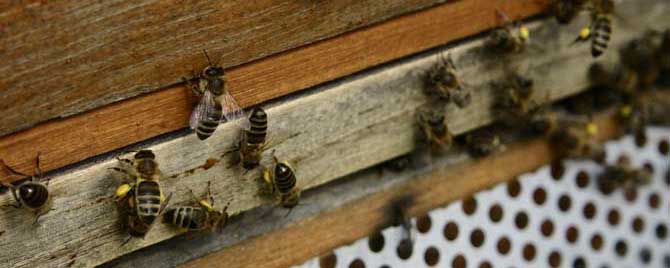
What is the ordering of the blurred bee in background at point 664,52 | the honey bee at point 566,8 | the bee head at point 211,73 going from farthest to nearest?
the blurred bee in background at point 664,52 → the honey bee at point 566,8 → the bee head at point 211,73

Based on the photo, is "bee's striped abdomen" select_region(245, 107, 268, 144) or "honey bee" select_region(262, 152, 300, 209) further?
"honey bee" select_region(262, 152, 300, 209)

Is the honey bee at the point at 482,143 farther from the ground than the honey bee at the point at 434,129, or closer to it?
farther from the ground

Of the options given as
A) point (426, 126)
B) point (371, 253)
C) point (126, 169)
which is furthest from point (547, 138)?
point (126, 169)

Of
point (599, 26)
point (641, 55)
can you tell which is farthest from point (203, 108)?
point (641, 55)

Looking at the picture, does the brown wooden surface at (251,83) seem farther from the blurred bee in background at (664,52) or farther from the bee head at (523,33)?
the blurred bee in background at (664,52)

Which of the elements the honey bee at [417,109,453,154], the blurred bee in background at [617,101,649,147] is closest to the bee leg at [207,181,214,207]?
the honey bee at [417,109,453,154]

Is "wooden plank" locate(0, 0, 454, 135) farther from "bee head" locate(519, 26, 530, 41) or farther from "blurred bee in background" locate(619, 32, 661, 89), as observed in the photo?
"blurred bee in background" locate(619, 32, 661, 89)

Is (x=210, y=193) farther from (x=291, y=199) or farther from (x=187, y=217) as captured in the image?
(x=291, y=199)

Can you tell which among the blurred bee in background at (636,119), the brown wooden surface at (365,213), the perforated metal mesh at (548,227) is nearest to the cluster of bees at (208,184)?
the brown wooden surface at (365,213)
